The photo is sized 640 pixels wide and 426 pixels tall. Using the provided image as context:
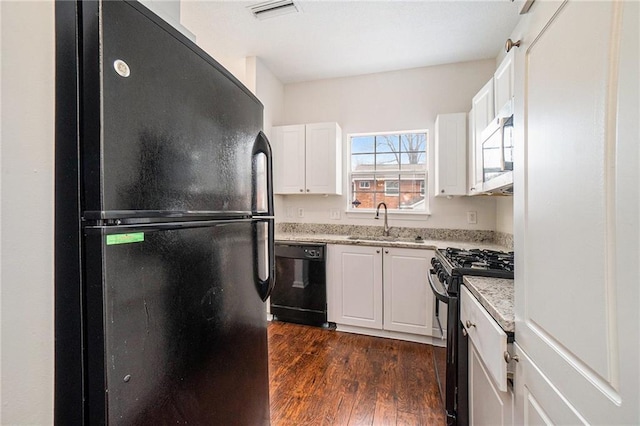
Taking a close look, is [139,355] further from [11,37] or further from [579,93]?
[579,93]

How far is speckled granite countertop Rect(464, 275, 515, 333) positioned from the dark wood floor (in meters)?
0.92

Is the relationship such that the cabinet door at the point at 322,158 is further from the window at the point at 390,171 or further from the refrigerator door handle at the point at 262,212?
the refrigerator door handle at the point at 262,212

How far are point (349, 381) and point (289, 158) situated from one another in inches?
92.0

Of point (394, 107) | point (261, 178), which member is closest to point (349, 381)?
point (261, 178)

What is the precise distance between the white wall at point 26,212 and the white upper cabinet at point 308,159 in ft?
8.66

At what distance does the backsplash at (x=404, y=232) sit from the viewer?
2.87 metres

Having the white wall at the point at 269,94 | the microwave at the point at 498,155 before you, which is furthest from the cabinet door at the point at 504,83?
the white wall at the point at 269,94

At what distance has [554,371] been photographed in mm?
622

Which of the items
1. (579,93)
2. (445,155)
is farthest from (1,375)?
(445,155)

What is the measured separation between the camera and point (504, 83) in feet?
5.64

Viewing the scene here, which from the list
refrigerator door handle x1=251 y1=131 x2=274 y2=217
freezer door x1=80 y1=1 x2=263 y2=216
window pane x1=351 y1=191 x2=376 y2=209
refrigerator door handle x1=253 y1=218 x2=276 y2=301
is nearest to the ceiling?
window pane x1=351 y1=191 x2=376 y2=209

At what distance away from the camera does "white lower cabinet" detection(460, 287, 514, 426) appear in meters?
0.87

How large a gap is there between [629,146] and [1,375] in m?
1.12

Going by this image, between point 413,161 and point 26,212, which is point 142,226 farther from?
point 413,161
